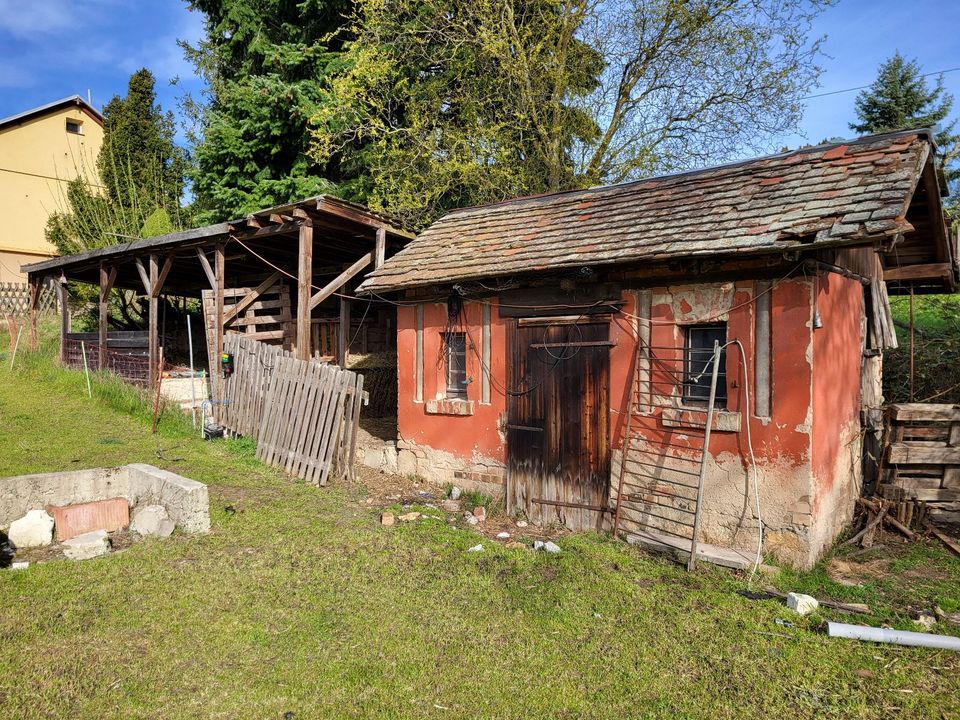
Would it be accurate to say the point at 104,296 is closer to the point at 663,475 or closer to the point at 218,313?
the point at 218,313

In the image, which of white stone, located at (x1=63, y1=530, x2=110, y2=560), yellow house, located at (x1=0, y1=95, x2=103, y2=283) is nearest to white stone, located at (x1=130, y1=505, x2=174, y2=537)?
white stone, located at (x1=63, y1=530, x2=110, y2=560)

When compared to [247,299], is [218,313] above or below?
below

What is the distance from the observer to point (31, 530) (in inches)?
230

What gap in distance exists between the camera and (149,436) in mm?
10094

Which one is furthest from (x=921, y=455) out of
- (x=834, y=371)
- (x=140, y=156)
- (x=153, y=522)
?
(x=140, y=156)

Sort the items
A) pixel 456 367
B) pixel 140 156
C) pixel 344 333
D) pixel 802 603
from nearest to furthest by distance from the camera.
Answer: pixel 802 603
pixel 456 367
pixel 344 333
pixel 140 156

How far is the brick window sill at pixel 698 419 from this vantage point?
6252 mm

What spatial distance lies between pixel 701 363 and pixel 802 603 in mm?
2576

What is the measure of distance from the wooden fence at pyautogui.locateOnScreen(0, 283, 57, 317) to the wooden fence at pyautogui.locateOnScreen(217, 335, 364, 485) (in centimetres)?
1515

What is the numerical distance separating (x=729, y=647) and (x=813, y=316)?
10.6ft

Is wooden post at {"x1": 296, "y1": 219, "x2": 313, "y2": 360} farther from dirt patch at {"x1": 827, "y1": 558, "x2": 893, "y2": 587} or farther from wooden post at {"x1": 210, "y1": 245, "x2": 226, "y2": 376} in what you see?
dirt patch at {"x1": 827, "y1": 558, "x2": 893, "y2": 587}

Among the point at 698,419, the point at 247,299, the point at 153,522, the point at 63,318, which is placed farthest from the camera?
the point at 63,318

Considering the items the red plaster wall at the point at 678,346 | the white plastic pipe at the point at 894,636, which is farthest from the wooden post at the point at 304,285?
the white plastic pipe at the point at 894,636

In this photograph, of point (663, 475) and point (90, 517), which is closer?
point (90, 517)
